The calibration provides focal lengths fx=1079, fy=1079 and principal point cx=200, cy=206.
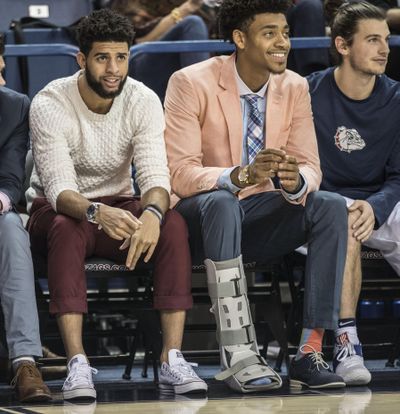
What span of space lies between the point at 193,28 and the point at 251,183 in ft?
6.35

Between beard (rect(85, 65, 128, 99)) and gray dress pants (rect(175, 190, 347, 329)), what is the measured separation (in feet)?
1.69

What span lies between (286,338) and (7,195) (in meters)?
1.25

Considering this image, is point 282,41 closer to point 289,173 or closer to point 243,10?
point 243,10

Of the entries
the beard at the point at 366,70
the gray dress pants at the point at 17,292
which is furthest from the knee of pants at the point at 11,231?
the beard at the point at 366,70

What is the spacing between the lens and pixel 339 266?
4.12 m

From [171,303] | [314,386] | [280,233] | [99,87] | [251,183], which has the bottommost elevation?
[314,386]

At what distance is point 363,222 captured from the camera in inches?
173

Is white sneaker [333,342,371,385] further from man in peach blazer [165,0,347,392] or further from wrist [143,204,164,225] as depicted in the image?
wrist [143,204,164,225]

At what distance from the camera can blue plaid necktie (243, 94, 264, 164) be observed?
4523 millimetres

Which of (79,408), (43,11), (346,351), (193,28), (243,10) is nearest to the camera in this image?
(79,408)

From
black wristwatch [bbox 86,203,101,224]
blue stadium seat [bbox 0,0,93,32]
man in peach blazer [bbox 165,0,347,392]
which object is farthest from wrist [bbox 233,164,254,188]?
blue stadium seat [bbox 0,0,93,32]

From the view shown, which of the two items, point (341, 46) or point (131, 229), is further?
point (341, 46)

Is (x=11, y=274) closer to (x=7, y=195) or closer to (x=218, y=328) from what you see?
(x=7, y=195)

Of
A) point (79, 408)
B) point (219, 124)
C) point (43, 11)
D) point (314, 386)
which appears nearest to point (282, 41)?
point (219, 124)
